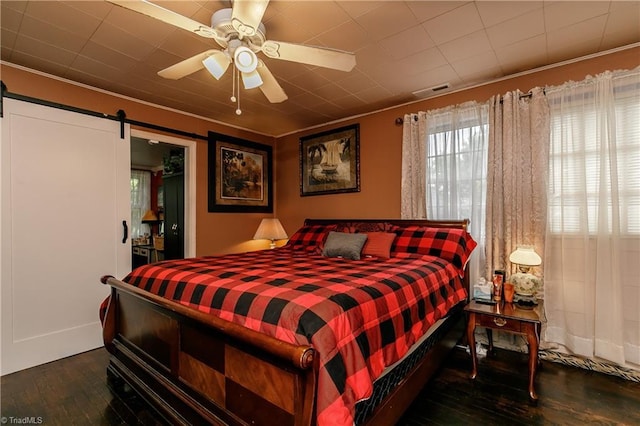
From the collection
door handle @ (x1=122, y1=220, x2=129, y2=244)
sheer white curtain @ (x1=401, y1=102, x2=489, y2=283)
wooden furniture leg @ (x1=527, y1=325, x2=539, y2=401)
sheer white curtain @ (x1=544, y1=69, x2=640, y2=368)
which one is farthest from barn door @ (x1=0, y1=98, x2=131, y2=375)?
sheer white curtain @ (x1=544, y1=69, x2=640, y2=368)

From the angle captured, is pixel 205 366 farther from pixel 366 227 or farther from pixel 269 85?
pixel 366 227

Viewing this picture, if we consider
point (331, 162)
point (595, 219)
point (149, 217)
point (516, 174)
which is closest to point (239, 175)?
point (331, 162)

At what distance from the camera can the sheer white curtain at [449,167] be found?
117 inches

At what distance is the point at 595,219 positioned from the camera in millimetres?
2451

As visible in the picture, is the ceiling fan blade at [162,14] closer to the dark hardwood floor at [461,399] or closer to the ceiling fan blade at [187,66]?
the ceiling fan blade at [187,66]

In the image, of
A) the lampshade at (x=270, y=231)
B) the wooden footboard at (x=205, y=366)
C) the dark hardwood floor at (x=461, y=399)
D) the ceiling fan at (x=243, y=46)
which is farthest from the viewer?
the lampshade at (x=270, y=231)

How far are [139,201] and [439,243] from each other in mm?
6100

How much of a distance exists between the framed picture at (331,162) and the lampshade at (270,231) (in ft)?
2.02

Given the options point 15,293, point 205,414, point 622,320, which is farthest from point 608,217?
point 15,293

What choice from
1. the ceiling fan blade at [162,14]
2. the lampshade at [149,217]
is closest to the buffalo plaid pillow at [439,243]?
the ceiling fan blade at [162,14]

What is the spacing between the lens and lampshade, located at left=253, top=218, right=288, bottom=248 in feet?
14.0

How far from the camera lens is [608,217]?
2.38 m

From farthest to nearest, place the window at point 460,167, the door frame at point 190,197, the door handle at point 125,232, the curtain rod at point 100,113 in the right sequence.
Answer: the door frame at point 190,197 < the door handle at point 125,232 < the window at point 460,167 < the curtain rod at point 100,113

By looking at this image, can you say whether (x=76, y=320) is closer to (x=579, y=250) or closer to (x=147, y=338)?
(x=147, y=338)
